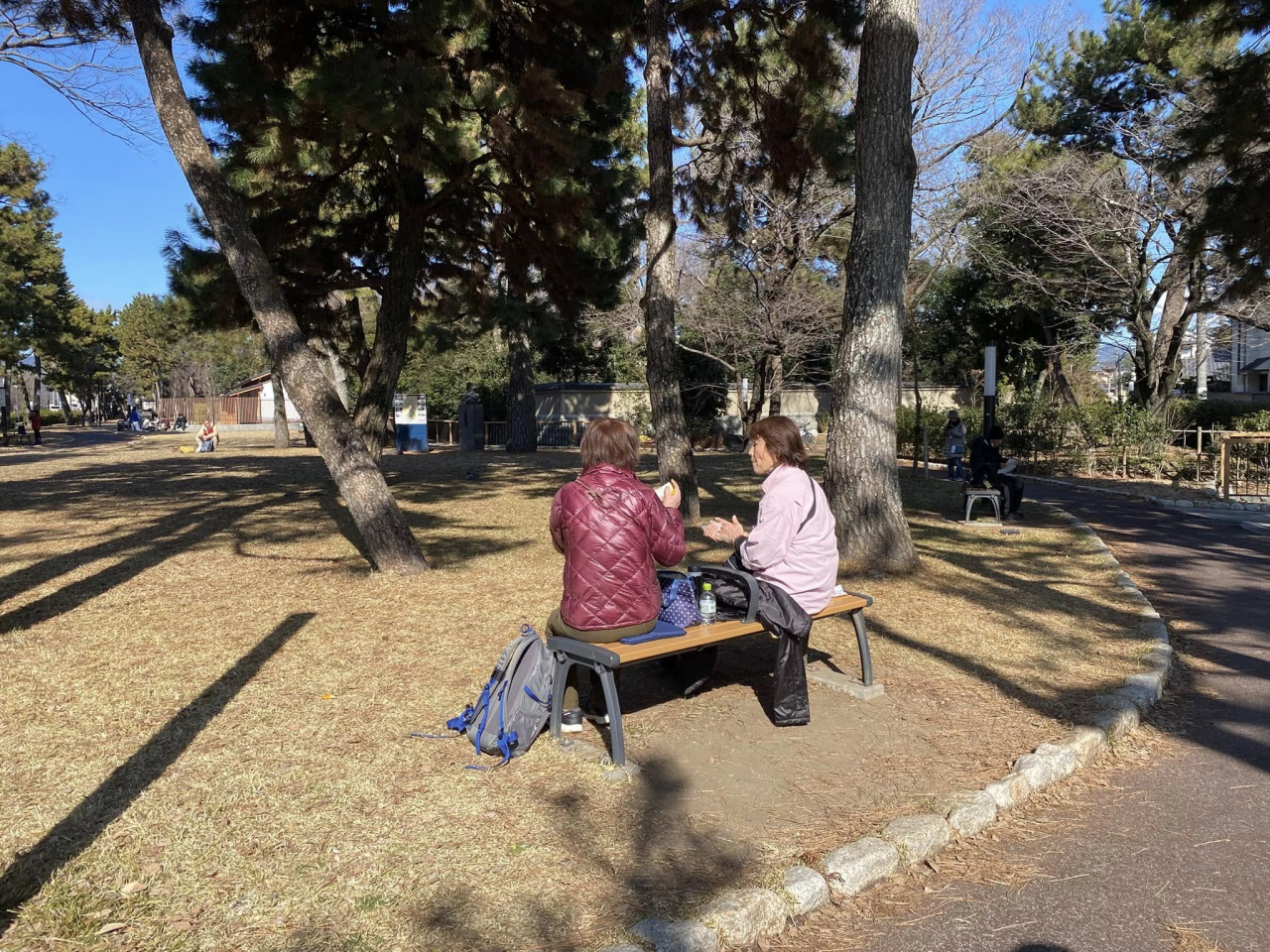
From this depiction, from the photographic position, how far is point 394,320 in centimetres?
1216

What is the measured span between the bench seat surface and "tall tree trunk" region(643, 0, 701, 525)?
5.69 meters

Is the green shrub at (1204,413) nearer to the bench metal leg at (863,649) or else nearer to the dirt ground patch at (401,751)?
the dirt ground patch at (401,751)

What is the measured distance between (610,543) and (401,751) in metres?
1.38

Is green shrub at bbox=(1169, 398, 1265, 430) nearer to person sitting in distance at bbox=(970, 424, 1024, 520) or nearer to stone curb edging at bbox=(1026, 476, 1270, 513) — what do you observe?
stone curb edging at bbox=(1026, 476, 1270, 513)

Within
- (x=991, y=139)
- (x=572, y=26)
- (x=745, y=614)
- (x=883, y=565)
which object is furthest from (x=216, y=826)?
(x=991, y=139)

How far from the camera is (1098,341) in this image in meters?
25.8

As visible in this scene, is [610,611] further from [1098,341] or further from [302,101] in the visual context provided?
[1098,341]

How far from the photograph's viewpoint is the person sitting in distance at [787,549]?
4477 mm

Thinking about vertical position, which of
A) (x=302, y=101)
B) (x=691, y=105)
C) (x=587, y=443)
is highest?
(x=691, y=105)

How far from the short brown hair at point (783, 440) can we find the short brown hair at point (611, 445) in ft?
2.45

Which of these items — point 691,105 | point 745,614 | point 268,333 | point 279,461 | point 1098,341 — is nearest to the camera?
point 745,614

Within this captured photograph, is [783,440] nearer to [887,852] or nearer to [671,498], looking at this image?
[671,498]

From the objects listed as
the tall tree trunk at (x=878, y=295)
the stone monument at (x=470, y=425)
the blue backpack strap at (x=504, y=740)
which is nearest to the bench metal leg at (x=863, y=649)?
the blue backpack strap at (x=504, y=740)

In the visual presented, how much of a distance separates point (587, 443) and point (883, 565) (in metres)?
4.74
